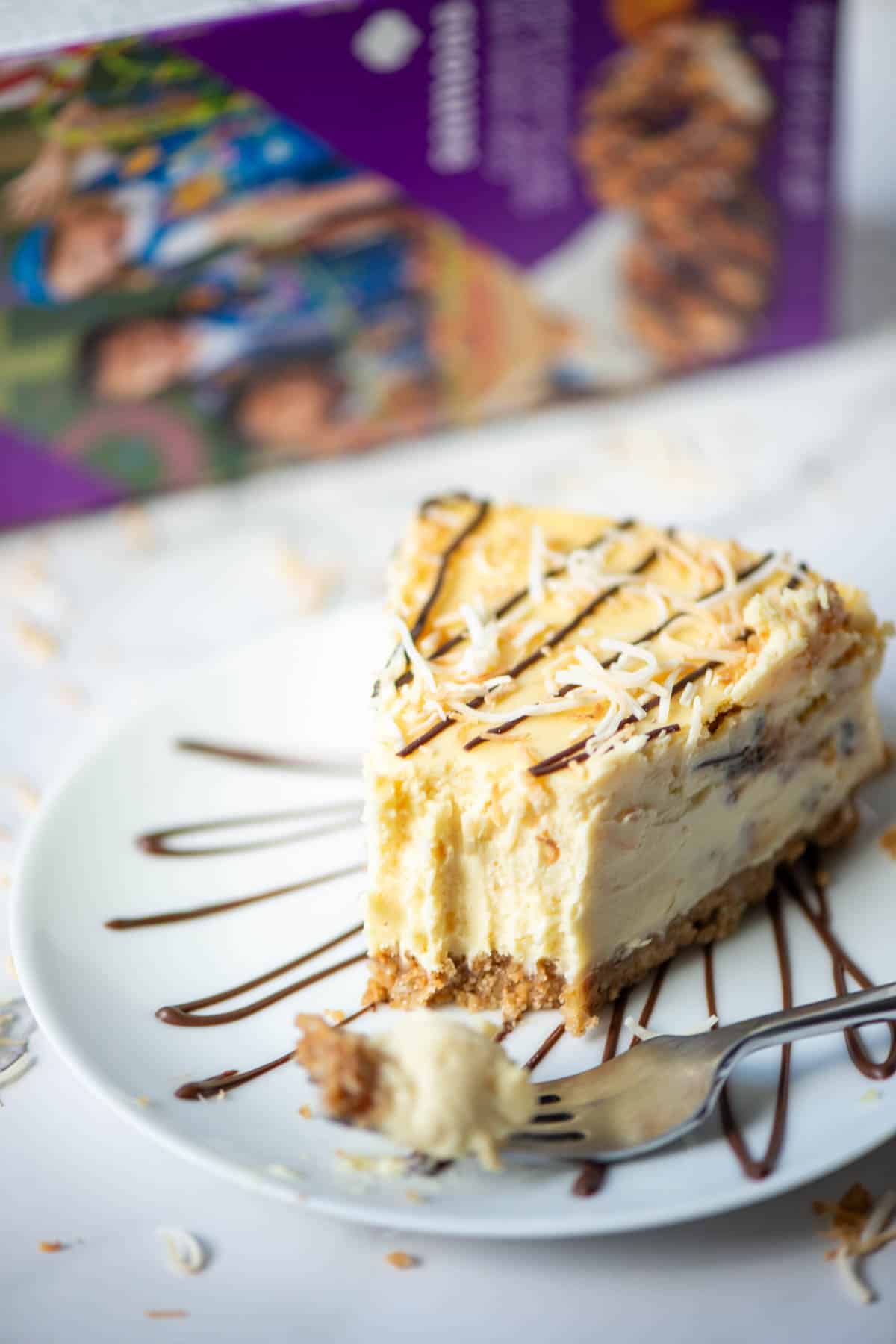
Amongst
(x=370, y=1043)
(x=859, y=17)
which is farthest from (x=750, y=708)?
(x=859, y=17)

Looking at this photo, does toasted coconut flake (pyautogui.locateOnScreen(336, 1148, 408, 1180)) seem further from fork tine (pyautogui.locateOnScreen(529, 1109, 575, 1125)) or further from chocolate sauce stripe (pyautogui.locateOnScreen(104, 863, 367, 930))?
chocolate sauce stripe (pyautogui.locateOnScreen(104, 863, 367, 930))

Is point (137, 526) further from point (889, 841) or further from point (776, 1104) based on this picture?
point (776, 1104)

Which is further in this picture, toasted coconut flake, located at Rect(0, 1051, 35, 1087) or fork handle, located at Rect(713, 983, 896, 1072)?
toasted coconut flake, located at Rect(0, 1051, 35, 1087)

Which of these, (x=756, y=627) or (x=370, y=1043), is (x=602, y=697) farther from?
(x=370, y=1043)

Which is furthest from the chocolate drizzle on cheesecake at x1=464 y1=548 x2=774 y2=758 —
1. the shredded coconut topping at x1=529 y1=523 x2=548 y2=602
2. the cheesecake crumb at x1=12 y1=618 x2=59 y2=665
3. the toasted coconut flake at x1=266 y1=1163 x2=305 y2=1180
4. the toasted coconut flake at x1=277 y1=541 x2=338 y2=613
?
the cheesecake crumb at x1=12 y1=618 x2=59 y2=665

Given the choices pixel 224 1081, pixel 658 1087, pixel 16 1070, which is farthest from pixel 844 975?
pixel 16 1070

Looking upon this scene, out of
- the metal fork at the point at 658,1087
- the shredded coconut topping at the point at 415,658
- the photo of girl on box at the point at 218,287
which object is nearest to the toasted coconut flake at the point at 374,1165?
the metal fork at the point at 658,1087

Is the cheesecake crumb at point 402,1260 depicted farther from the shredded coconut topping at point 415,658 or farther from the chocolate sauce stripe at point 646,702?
the shredded coconut topping at point 415,658
